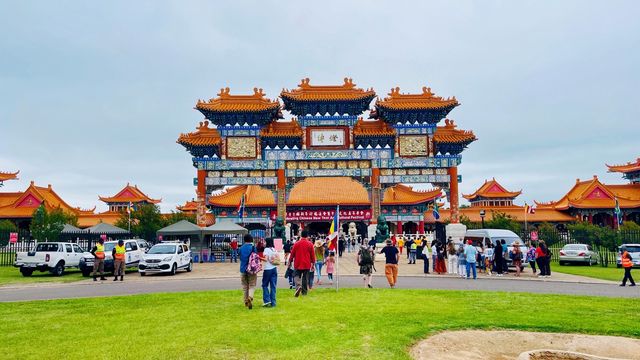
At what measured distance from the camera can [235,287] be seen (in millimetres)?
16406

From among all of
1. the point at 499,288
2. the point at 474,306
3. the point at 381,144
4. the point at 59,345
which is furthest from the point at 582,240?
the point at 59,345

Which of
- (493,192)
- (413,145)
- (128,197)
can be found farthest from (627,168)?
(128,197)

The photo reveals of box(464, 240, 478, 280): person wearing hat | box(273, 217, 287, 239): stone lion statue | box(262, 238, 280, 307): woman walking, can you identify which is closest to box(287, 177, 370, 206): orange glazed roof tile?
box(273, 217, 287, 239): stone lion statue

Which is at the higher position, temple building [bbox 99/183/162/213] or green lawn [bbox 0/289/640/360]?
temple building [bbox 99/183/162/213]

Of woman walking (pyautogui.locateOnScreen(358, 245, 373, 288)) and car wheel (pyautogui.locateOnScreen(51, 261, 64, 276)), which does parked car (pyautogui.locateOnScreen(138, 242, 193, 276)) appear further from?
woman walking (pyautogui.locateOnScreen(358, 245, 373, 288))

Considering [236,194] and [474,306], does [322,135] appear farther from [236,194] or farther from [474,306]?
[474,306]

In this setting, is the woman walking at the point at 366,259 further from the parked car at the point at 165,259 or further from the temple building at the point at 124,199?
the temple building at the point at 124,199

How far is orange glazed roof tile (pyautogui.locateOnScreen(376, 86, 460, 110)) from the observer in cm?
3969

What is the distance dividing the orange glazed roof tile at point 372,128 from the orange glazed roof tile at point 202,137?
12.5m

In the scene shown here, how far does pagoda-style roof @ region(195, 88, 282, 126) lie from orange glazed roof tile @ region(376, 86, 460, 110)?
391 inches

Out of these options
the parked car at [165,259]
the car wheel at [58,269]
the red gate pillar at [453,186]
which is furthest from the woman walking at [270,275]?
the red gate pillar at [453,186]

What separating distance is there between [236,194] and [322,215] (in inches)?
392

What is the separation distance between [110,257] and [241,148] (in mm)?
19925

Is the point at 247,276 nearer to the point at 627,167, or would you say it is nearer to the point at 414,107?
the point at 414,107
